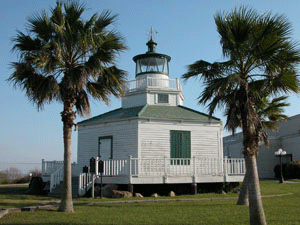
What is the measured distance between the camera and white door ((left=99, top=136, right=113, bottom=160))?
2192 centimetres

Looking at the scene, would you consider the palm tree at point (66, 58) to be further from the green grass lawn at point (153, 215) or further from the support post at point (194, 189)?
the support post at point (194, 189)

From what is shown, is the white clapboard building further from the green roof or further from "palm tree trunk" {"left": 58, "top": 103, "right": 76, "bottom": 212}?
"palm tree trunk" {"left": 58, "top": 103, "right": 76, "bottom": 212}

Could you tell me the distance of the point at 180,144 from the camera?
70.7 ft

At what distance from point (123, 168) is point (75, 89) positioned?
21.3 feet

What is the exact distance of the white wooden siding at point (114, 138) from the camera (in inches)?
829

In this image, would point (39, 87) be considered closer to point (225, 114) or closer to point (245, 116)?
point (225, 114)

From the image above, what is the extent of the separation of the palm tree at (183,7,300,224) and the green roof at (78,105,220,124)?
36.6ft

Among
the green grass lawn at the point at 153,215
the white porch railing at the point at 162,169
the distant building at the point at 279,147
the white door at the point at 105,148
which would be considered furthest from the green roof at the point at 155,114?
the distant building at the point at 279,147

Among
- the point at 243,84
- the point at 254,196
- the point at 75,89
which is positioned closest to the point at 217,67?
the point at 243,84

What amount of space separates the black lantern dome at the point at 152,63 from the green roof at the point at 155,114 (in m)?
3.13

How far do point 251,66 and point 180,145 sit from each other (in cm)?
1179

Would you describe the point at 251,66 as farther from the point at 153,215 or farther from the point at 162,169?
the point at 162,169

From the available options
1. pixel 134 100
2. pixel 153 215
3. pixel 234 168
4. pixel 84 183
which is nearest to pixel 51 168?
pixel 84 183

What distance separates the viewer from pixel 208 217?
1136 centimetres
